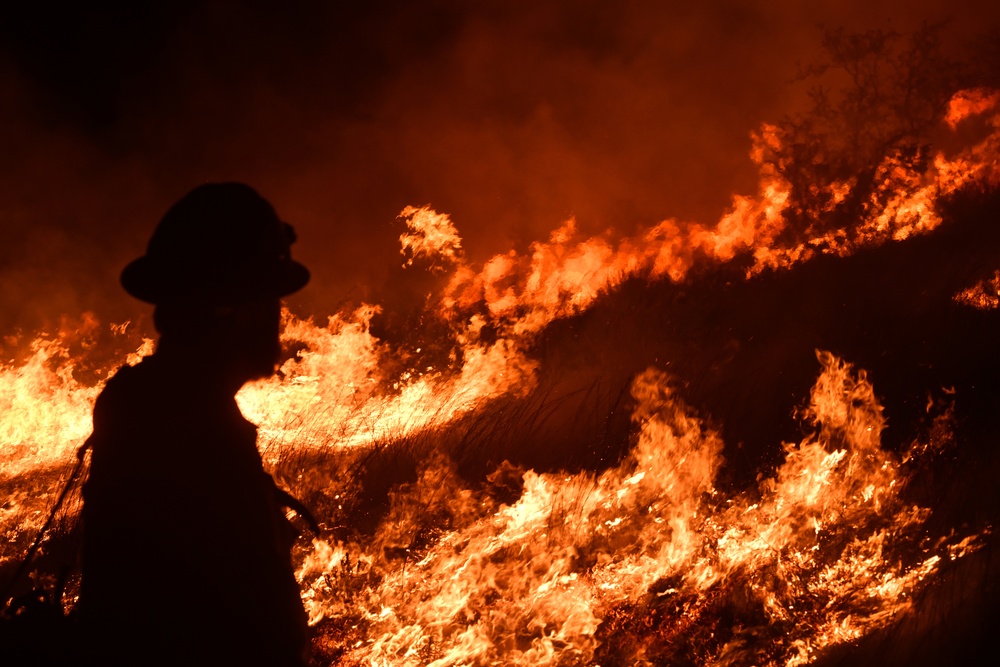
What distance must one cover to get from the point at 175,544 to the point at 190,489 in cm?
12

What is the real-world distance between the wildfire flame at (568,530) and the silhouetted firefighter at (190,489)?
2581 millimetres

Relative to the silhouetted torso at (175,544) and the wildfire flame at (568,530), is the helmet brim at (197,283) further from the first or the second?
the wildfire flame at (568,530)

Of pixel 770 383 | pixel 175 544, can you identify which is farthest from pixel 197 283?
pixel 770 383

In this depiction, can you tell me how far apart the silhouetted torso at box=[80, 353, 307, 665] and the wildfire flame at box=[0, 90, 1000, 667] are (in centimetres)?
257

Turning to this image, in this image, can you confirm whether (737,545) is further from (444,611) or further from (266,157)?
(266,157)

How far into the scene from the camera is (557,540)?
477cm

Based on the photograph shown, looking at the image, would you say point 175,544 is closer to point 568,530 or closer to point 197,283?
point 197,283

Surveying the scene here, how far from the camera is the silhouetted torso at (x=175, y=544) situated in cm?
162

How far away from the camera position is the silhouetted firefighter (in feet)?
5.34

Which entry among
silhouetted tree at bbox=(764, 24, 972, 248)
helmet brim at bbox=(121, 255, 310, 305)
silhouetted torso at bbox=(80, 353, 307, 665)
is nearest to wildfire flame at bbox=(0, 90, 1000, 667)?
silhouetted torso at bbox=(80, 353, 307, 665)

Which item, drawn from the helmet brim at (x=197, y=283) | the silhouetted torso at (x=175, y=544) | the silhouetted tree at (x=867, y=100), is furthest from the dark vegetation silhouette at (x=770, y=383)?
the helmet brim at (x=197, y=283)

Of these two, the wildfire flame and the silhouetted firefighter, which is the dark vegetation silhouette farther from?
the silhouetted firefighter

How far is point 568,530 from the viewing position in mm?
4852

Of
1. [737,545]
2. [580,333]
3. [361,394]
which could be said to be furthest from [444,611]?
[580,333]
